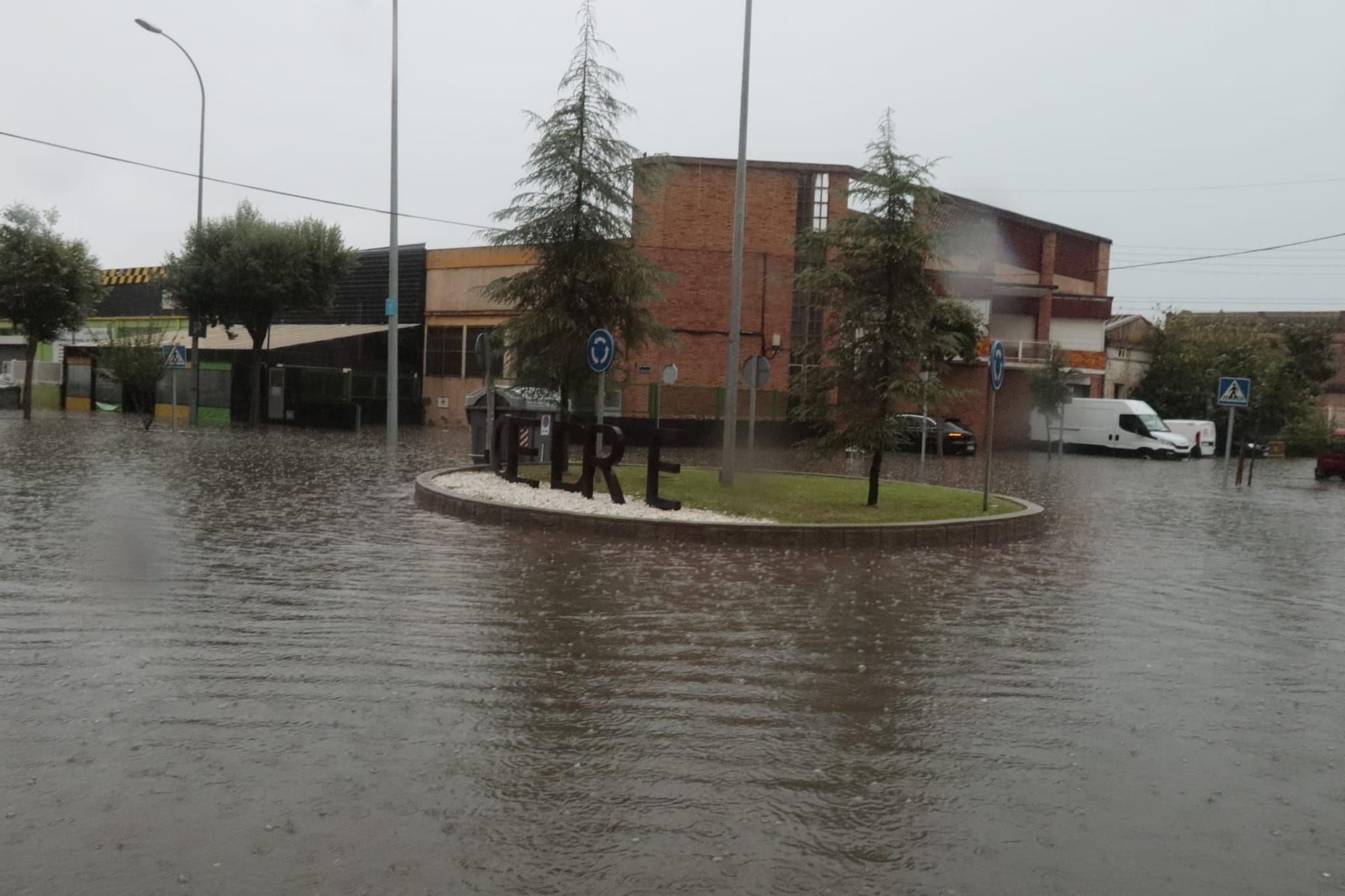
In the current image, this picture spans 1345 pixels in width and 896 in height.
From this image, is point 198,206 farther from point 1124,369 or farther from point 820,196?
point 1124,369

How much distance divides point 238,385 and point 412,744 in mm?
36087

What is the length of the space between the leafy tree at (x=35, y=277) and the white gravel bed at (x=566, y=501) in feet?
83.9

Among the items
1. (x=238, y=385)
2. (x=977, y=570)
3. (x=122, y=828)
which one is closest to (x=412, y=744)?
(x=122, y=828)

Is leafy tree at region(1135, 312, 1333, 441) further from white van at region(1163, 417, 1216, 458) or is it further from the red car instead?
the red car

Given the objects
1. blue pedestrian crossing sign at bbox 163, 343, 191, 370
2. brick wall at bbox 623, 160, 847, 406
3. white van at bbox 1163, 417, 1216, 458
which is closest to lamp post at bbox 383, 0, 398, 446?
blue pedestrian crossing sign at bbox 163, 343, 191, 370

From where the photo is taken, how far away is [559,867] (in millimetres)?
3809

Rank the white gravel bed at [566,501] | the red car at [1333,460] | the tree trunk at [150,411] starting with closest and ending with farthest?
the white gravel bed at [566,501]
the tree trunk at [150,411]
the red car at [1333,460]

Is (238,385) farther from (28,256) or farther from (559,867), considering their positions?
(559,867)

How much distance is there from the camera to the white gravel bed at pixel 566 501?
43.5 feet

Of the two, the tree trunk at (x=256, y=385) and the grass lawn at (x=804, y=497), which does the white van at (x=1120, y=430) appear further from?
the tree trunk at (x=256, y=385)

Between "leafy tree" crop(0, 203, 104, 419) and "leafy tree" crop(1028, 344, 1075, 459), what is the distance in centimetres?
3276

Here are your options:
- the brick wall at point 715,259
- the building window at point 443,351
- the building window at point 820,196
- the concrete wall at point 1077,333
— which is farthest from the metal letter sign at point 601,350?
the concrete wall at point 1077,333

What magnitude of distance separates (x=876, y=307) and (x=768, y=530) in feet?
12.4

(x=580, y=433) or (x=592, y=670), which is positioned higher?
(x=580, y=433)
